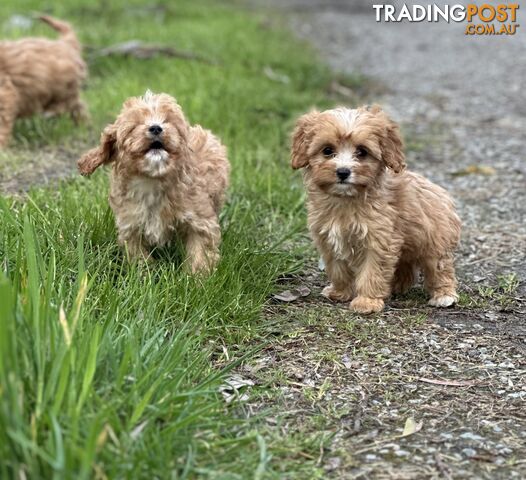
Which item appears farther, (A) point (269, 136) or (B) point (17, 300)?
(A) point (269, 136)

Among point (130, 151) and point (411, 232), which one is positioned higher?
point (130, 151)

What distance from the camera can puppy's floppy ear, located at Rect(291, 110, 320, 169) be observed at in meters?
4.97

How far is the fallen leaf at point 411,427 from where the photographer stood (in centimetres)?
378

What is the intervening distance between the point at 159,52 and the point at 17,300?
27.7 feet

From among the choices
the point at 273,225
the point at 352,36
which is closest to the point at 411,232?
the point at 273,225

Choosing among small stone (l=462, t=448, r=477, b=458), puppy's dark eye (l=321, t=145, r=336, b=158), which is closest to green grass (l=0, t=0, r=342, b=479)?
small stone (l=462, t=448, r=477, b=458)

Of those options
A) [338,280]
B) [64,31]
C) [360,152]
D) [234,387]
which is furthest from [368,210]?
[64,31]

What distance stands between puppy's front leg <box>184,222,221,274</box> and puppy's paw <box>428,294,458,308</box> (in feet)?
4.23

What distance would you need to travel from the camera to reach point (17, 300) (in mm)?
3367

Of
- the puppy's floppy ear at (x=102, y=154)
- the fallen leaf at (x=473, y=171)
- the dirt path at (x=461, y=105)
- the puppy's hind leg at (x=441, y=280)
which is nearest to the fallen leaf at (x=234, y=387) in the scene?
the puppy's hind leg at (x=441, y=280)

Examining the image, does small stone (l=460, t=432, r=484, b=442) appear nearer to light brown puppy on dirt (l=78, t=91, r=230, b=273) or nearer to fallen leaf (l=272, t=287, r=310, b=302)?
fallen leaf (l=272, t=287, r=310, b=302)

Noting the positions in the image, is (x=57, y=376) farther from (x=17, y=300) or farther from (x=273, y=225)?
(x=273, y=225)

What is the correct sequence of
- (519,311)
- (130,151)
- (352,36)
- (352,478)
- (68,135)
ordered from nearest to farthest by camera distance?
(352,478), (130,151), (519,311), (68,135), (352,36)

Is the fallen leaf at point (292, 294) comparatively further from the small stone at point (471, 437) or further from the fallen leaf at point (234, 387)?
the small stone at point (471, 437)
